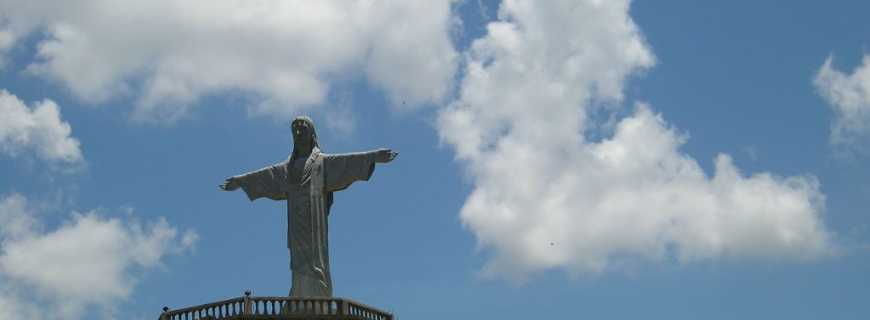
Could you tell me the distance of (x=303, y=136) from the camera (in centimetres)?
3862

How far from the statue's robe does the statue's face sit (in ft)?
1.27

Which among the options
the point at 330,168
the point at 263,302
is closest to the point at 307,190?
the point at 330,168

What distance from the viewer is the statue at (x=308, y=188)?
122ft

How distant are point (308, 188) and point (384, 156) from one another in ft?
8.01

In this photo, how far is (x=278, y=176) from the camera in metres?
38.7

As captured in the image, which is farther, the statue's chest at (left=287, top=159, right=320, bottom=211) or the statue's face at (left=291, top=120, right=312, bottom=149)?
the statue's face at (left=291, top=120, right=312, bottom=149)

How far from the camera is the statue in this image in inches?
1462

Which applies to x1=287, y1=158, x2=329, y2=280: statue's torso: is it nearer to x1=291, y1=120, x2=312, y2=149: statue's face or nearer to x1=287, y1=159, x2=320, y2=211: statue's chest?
x1=287, y1=159, x2=320, y2=211: statue's chest

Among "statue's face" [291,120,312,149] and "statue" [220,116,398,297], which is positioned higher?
"statue's face" [291,120,312,149]

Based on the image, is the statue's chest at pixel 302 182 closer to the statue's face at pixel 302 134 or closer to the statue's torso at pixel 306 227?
the statue's torso at pixel 306 227

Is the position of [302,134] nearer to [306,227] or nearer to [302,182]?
[302,182]

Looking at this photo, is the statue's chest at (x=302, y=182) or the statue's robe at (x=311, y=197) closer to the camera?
the statue's robe at (x=311, y=197)

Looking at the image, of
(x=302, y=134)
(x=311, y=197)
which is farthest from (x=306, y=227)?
(x=302, y=134)

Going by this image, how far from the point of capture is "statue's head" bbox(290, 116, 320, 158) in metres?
38.6
